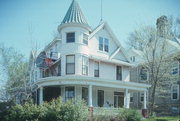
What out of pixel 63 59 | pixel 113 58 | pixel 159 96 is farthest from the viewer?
pixel 159 96

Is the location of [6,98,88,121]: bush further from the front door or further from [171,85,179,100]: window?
A: [171,85,179,100]: window

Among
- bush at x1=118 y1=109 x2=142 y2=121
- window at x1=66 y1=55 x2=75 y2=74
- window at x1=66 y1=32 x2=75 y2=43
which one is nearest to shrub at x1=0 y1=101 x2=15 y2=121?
window at x1=66 y1=55 x2=75 y2=74

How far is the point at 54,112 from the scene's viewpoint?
16656 millimetres

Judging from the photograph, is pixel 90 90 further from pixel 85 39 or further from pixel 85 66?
pixel 85 39

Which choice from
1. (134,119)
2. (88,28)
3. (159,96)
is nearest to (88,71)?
(88,28)

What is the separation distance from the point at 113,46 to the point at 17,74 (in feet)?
46.7

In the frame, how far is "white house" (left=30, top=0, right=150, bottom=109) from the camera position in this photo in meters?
22.6

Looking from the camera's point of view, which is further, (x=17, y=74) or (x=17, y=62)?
(x=17, y=62)

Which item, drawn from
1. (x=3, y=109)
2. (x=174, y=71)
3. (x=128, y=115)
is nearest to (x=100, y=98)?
(x=128, y=115)

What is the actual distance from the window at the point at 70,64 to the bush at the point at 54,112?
622 centimetres

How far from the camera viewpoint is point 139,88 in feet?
82.7

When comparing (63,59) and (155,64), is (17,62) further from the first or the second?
(155,64)

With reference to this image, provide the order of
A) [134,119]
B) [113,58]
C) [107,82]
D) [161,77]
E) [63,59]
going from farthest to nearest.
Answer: [161,77] → [113,58] → [63,59] → [107,82] → [134,119]

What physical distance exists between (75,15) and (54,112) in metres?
11.7
